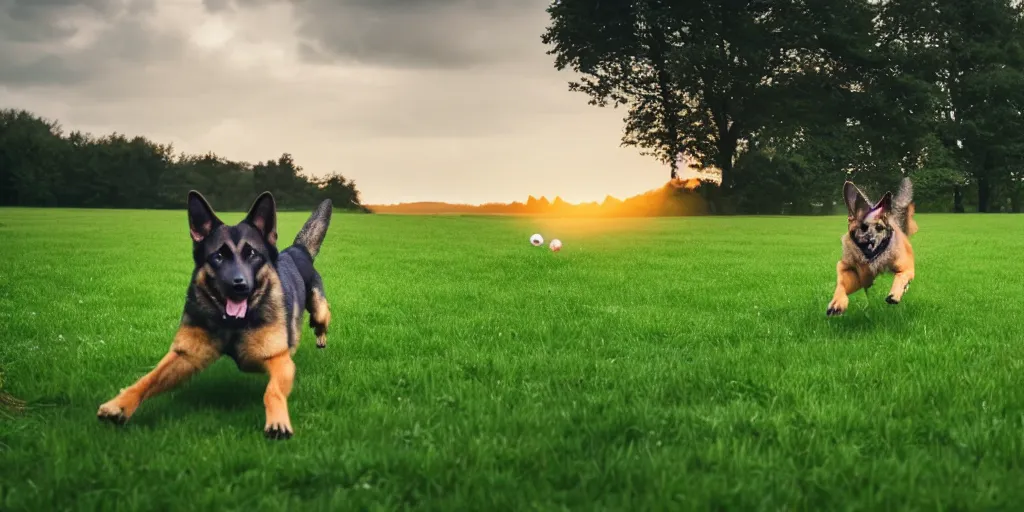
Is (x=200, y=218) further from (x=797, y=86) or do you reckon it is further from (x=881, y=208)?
(x=797, y=86)

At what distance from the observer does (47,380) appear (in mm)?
6324

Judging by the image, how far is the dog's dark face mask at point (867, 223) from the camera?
29.4 feet

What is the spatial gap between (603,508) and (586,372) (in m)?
3.12

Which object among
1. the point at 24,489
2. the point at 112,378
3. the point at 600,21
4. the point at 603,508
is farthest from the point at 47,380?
the point at 600,21

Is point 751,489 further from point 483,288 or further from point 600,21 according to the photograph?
point 600,21

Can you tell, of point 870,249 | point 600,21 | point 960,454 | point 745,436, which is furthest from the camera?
point 600,21

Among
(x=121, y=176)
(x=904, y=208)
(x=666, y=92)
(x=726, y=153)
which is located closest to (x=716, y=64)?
(x=666, y=92)

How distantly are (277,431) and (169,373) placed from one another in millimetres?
932

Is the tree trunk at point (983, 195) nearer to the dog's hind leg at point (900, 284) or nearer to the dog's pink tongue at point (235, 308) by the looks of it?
the dog's hind leg at point (900, 284)

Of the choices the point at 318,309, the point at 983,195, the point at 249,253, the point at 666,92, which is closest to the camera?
the point at 249,253

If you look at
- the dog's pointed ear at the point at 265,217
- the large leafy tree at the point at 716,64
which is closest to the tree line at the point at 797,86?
the large leafy tree at the point at 716,64

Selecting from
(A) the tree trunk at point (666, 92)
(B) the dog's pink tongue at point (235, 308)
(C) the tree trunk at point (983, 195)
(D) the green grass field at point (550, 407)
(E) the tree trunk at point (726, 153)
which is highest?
(A) the tree trunk at point (666, 92)

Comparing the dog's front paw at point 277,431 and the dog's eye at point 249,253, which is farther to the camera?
the dog's eye at point 249,253

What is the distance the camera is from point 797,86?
53781 millimetres
